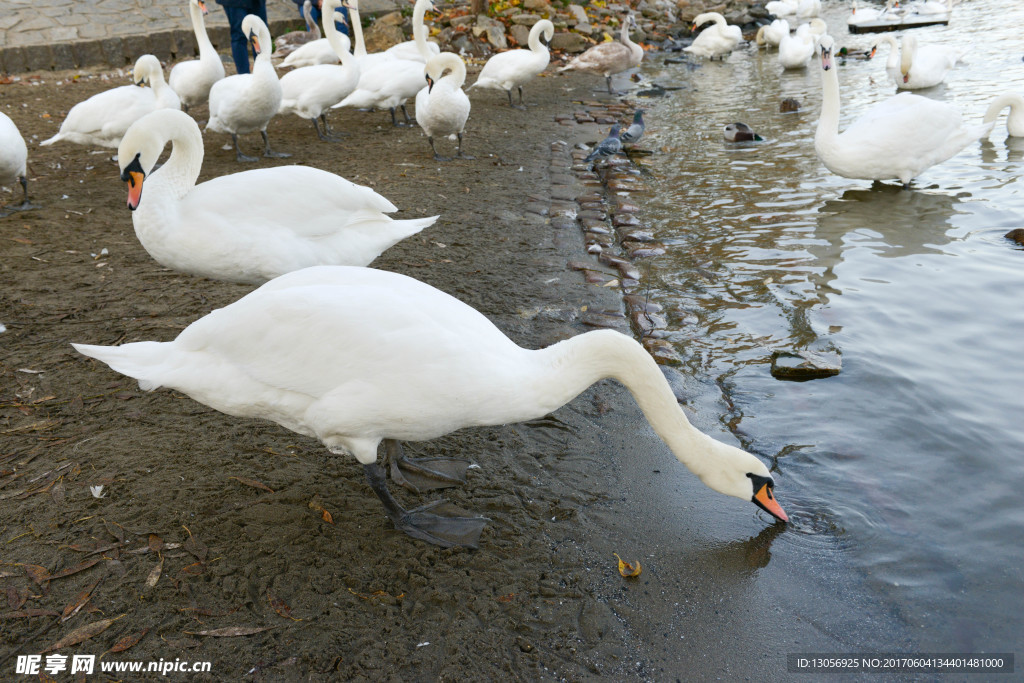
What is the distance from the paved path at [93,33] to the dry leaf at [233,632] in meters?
14.3

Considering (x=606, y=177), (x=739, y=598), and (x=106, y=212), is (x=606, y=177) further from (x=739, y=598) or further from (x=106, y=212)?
(x=739, y=598)

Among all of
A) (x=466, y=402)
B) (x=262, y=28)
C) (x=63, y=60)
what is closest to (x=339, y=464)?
(x=466, y=402)

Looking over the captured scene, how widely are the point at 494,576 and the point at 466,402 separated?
2.29ft

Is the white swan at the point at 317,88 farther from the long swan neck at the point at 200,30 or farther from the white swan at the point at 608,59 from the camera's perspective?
the white swan at the point at 608,59

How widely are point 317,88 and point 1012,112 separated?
798cm

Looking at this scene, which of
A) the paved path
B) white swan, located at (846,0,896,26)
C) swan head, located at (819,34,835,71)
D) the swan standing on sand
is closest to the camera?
the swan standing on sand

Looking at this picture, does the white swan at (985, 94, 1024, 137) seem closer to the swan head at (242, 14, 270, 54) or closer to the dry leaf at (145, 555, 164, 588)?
the swan head at (242, 14, 270, 54)

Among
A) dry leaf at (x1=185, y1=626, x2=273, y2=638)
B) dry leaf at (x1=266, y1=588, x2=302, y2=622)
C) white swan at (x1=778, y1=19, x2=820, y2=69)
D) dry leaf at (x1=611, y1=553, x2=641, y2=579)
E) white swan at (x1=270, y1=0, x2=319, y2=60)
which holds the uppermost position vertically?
white swan at (x1=270, y1=0, x2=319, y2=60)

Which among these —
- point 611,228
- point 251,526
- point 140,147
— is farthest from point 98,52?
point 251,526

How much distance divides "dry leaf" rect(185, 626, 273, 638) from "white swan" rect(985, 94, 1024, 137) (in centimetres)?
872

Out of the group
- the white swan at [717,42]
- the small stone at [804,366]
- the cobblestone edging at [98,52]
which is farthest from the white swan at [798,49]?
the small stone at [804,366]

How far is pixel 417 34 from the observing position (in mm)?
11266

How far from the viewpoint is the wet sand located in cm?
238

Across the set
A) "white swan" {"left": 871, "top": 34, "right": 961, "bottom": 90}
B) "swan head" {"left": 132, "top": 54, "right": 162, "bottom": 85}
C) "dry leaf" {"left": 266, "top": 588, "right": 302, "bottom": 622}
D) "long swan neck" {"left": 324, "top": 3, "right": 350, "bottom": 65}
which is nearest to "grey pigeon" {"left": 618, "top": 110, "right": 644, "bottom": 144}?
"long swan neck" {"left": 324, "top": 3, "right": 350, "bottom": 65}
